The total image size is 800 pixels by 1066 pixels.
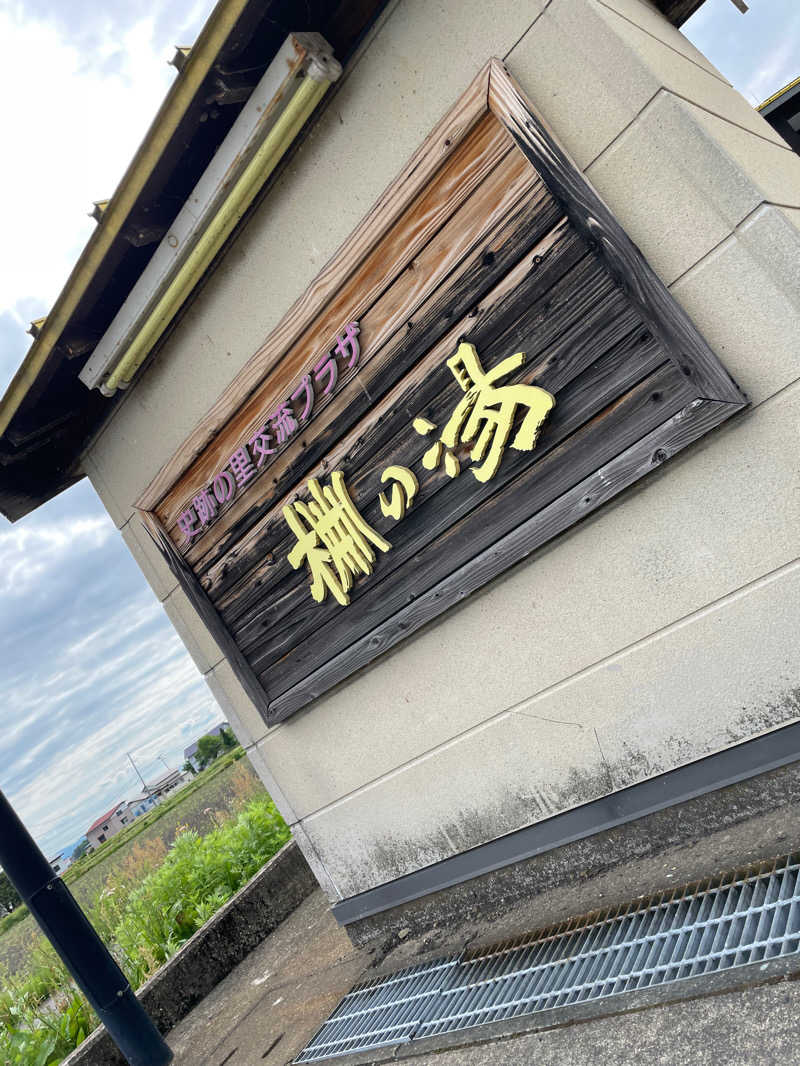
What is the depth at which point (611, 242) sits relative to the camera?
2666 millimetres

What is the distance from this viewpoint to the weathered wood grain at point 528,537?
8.61 ft

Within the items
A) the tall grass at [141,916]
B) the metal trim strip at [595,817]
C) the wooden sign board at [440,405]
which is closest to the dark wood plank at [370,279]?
the wooden sign board at [440,405]

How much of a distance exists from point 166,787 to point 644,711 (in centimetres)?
7574

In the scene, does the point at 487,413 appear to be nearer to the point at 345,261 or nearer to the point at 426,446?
the point at 426,446

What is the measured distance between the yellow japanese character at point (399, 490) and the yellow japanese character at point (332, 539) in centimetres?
15

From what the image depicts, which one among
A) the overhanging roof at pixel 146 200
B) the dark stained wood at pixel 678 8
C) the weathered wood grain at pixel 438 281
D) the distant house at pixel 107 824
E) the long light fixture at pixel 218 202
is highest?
the overhanging roof at pixel 146 200

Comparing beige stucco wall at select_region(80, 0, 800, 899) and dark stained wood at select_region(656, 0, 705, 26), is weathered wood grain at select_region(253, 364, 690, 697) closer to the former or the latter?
beige stucco wall at select_region(80, 0, 800, 899)

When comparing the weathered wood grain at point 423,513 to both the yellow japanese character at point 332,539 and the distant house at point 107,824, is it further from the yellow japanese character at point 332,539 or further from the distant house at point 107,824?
the distant house at point 107,824

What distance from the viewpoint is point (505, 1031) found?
2.52m

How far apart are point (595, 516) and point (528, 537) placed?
0.89ft

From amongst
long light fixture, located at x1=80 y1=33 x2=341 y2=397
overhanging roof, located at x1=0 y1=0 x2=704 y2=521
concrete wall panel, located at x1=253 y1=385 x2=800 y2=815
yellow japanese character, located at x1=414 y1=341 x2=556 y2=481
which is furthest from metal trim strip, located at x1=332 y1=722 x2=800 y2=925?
overhanging roof, located at x1=0 y1=0 x2=704 y2=521

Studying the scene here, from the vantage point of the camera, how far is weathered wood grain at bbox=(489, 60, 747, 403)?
2.57m

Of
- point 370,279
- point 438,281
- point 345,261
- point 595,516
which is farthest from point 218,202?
point 595,516

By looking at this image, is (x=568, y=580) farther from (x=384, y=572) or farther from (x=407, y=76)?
(x=407, y=76)
